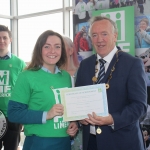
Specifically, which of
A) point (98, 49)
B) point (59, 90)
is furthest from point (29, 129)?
point (98, 49)

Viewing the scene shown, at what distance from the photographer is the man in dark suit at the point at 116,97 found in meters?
1.86

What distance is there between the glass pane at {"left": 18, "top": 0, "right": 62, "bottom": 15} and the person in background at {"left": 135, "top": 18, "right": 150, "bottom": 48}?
3.08m

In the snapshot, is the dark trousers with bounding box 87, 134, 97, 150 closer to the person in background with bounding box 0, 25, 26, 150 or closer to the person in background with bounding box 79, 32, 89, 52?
the person in background with bounding box 0, 25, 26, 150

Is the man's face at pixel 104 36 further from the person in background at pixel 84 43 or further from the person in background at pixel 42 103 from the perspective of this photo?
the person in background at pixel 84 43

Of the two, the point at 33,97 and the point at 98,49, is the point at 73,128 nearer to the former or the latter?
the point at 33,97

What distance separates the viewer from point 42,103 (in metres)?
2.03

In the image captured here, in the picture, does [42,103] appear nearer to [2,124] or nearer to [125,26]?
[2,124]

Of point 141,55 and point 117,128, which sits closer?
point 117,128

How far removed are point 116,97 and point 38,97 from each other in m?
0.63

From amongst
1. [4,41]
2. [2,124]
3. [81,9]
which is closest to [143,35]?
[81,9]

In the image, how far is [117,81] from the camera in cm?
191

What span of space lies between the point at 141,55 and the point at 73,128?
5.28 ft

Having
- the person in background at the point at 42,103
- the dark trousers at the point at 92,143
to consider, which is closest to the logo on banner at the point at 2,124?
the person in background at the point at 42,103

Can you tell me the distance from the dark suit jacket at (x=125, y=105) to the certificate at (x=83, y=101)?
0.24ft
